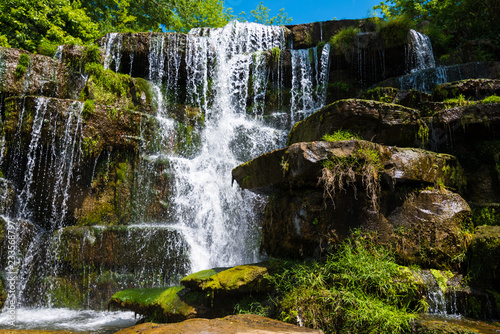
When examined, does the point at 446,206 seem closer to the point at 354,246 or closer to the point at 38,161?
the point at 354,246

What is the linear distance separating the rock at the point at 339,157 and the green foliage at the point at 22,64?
8.63 m

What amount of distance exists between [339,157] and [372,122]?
1.18 metres

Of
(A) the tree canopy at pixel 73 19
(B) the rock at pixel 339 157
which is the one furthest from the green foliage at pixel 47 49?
(B) the rock at pixel 339 157

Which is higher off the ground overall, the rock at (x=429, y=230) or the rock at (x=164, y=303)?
the rock at (x=429, y=230)

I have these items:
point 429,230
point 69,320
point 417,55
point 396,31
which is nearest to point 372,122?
point 429,230

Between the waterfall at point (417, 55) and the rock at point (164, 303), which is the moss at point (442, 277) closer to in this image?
the rock at point (164, 303)

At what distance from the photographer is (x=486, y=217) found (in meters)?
4.79

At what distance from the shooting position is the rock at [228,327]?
3178 mm

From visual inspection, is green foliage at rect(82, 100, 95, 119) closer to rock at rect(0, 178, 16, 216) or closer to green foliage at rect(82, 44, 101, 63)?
rock at rect(0, 178, 16, 216)

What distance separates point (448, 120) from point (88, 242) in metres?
7.30

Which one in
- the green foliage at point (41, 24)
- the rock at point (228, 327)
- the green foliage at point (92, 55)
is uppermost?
the green foliage at point (41, 24)

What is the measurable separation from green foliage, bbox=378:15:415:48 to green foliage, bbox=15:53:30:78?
1172 centimetres

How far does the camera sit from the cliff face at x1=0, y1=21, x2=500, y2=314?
4.54m

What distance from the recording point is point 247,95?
13.6 m
